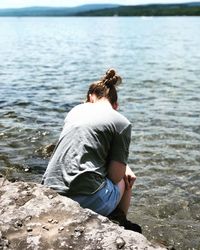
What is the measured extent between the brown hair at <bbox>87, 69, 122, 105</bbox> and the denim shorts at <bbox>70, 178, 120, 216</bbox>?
109 cm

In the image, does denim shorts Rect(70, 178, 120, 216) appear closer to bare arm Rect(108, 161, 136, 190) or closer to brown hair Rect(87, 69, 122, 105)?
bare arm Rect(108, 161, 136, 190)

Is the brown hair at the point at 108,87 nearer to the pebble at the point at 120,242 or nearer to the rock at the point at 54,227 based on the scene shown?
the rock at the point at 54,227

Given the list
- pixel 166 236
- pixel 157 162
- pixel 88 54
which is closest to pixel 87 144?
pixel 166 236

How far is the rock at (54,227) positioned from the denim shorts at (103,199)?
1.27ft

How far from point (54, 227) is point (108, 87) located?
215 cm

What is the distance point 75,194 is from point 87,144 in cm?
61

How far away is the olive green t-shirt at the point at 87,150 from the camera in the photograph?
5.27 m

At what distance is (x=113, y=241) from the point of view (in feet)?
14.1

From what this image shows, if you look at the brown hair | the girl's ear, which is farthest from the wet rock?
the brown hair

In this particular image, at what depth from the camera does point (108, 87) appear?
5922 mm

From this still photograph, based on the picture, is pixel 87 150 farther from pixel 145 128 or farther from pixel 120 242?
pixel 145 128

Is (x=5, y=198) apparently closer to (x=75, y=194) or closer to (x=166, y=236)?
(x=75, y=194)

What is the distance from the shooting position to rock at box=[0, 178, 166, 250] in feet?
14.0

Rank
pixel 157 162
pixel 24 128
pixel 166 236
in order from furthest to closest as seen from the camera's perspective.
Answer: pixel 24 128 → pixel 157 162 → pixel 166 236
